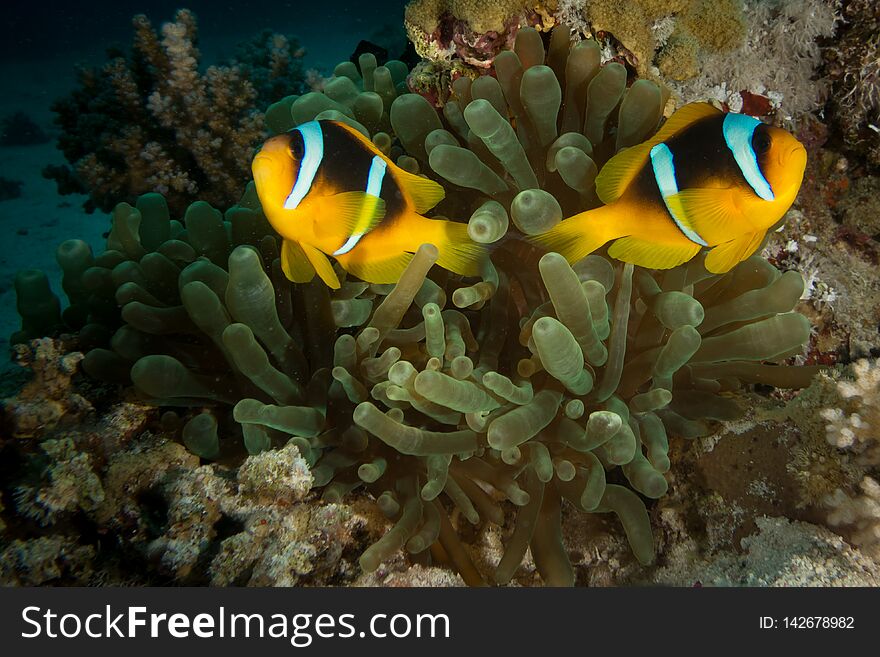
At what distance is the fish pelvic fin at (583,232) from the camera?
1.58 meters

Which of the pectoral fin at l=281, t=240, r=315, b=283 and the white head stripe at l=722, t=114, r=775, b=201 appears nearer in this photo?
the white head stripe at l=722, t=114, r=775, b=201

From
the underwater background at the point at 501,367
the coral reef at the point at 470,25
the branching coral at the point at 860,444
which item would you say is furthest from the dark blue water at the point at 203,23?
the branching coral at the point at 860,444

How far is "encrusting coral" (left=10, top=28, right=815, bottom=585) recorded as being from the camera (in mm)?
1520

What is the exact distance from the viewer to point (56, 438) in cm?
152

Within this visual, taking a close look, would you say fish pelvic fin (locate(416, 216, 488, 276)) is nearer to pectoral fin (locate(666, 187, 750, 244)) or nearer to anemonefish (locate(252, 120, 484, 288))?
anemonefish (locate(252, 120, 484, 288))

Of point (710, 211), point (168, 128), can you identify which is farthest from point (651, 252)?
point (168, 128)

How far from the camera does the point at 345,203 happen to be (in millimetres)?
1497

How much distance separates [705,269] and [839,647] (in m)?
1.00

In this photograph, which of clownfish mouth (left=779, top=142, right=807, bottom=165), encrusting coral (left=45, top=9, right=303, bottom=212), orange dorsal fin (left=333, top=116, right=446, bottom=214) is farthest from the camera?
encrusting coral (left=45, top=9, right=303, bottom=212)

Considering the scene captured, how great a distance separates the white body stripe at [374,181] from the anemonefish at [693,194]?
44cm

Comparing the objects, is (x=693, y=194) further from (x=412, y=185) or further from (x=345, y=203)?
(x=345, y=203)

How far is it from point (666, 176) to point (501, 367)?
0.70 meters

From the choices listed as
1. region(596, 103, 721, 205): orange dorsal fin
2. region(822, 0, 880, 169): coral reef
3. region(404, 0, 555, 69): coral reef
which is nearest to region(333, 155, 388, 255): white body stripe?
region(596, 103, 721, 205): orange dorsal fin

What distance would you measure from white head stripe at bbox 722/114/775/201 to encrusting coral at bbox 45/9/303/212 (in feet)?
12.7
